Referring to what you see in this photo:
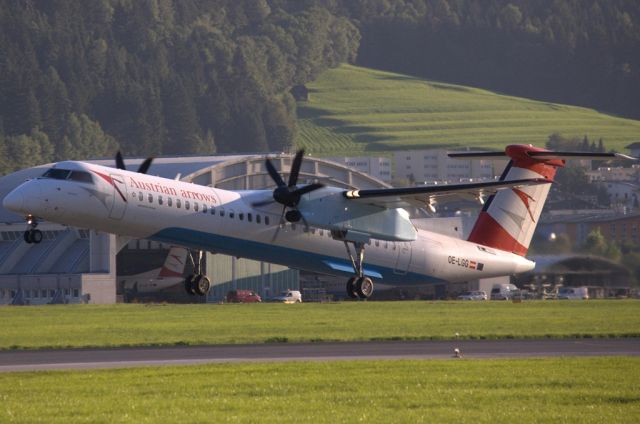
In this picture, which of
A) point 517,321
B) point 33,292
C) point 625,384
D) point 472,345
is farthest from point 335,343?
point 33,292

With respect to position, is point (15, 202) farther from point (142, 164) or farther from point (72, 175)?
point (142, 164)

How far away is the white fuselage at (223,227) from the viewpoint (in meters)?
52.1

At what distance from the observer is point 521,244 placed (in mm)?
67312

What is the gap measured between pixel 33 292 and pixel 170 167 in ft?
45.7

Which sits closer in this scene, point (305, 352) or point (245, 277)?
point (305, 352)

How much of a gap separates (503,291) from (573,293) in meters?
13.4

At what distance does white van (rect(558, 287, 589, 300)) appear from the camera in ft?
301

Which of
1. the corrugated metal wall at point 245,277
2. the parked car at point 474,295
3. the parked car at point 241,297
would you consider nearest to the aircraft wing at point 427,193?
the parked car at point 241,297

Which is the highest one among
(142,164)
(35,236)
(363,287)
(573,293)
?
(142,164)

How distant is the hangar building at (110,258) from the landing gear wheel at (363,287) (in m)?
44.4

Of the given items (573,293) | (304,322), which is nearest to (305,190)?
(304,322)

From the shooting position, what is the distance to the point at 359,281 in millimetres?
59312

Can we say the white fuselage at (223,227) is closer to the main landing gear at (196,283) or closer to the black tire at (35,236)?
the black tire at (35,236)

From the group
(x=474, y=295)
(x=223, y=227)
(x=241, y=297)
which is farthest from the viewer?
(x=474, y=295)
